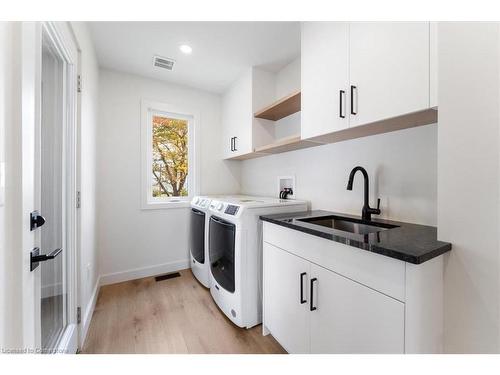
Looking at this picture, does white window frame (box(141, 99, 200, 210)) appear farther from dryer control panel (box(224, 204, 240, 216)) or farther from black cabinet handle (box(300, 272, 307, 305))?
black cabinet handle (box(300, 272, 307, 305))

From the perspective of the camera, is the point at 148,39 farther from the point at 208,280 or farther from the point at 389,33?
the point at 208,280

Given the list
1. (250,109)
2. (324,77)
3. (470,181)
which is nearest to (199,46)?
(250,109)

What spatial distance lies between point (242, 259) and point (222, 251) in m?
0.29

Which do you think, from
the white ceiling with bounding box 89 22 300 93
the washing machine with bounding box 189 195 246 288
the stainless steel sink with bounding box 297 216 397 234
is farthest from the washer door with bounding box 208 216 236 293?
the white ceiling with bounding box 89 22 300 93

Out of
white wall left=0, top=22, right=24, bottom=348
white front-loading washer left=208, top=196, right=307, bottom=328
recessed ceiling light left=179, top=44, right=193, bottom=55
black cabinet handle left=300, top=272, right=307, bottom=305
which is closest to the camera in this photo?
white wall left=0, top=22, right=24, bottom=348

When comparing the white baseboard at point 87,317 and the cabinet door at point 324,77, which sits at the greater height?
the cabinet door at point 324,77

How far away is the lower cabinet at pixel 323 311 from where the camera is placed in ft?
2.67

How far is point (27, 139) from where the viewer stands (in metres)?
0.70

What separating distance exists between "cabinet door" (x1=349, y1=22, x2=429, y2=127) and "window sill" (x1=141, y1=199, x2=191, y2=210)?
2116mm

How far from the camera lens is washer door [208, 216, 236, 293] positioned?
164 cm

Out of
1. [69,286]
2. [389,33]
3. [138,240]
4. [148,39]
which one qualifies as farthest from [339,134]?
[138,240]

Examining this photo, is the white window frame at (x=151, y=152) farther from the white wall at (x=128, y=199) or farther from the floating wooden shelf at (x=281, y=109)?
the floating wooden shelf at (x=281, y=109)

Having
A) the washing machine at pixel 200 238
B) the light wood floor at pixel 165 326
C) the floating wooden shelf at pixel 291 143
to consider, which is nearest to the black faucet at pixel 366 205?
the floating wooden shelf at pixel 291 143

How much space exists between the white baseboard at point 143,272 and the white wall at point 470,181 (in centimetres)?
249
